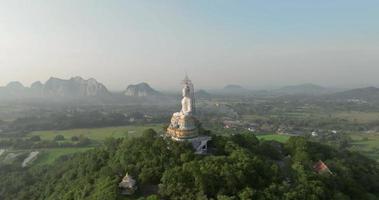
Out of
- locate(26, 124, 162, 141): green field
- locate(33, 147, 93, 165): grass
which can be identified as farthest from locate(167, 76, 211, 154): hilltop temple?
locate(26, 124, 162, 141): green field

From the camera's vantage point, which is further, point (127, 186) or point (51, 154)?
point (51, 154)

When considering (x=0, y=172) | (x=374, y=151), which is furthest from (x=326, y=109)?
(x=0, y=172)

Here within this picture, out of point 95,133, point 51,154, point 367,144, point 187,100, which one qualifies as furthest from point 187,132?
point 95,133

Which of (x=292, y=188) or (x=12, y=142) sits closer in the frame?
(x=292, y=188)

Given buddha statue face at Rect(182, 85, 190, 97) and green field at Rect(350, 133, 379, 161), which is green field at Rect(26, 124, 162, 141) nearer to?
green field at Rect(350, 133, 379, 161)

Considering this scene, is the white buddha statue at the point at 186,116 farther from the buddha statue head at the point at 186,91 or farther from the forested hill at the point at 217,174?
the forested hill at the point at 217,174

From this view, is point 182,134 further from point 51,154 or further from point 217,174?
point 51,154

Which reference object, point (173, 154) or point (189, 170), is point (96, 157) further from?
point (189, 170)
